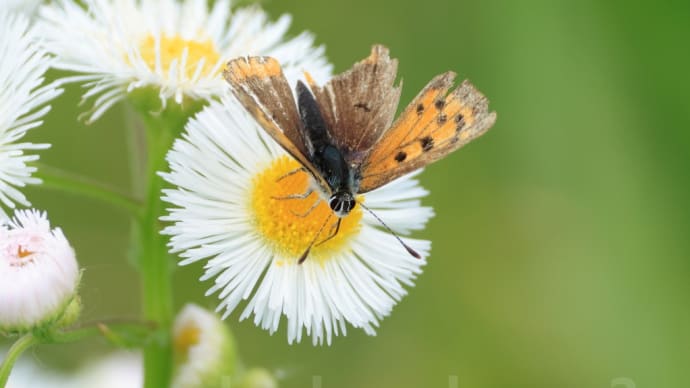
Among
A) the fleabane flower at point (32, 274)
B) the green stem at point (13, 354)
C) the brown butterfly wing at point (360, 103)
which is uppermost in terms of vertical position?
the brown butterfly wing at point (360, 103)

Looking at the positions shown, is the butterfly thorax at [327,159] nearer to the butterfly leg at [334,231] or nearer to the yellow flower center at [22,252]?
the butterfly leg at [334,231]

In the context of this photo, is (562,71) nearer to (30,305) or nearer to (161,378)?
(161,378)

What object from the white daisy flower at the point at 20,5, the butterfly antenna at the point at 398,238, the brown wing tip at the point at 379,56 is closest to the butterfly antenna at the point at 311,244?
the butterfly antenna at the point at 398,238

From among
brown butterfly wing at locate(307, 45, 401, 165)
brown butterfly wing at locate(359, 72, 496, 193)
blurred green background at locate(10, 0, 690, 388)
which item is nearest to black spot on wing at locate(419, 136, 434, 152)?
brown butterfly wing at locate(359, 72, 496, 193)

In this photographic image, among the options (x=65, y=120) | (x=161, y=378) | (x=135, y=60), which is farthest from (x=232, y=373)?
(x=65, y=120)

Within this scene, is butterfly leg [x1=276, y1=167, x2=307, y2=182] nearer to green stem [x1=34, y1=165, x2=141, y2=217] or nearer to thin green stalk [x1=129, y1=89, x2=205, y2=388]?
thin green stalk [x1=129, y1=89, x2=205, y2=388]

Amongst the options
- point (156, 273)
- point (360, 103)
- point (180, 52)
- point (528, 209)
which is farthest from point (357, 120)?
point (528, 209)
